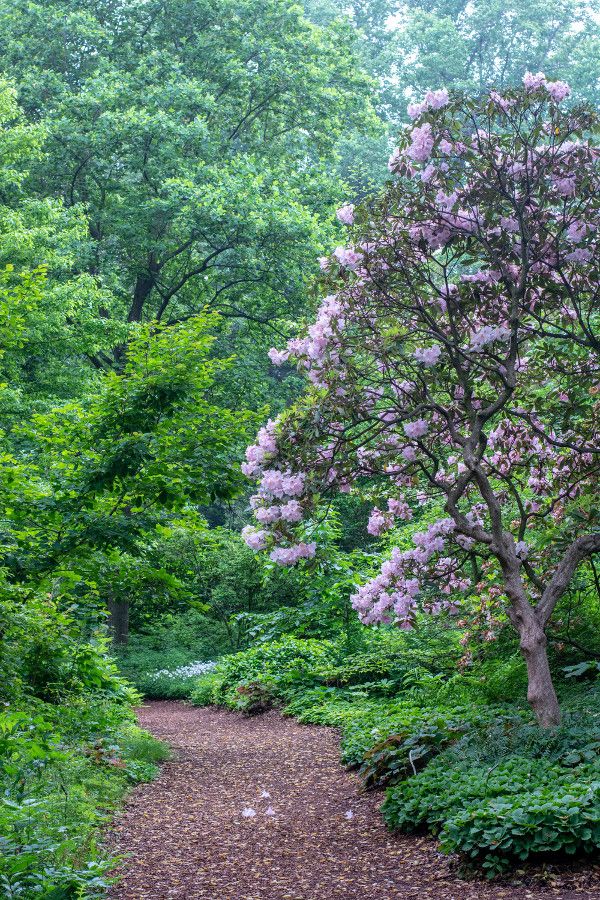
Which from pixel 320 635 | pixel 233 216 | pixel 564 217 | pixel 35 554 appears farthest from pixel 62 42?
pixel 564 217

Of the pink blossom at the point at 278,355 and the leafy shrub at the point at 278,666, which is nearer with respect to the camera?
the pink blossom at the point at 278,355

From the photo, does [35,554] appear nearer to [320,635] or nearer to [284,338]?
[320,635]

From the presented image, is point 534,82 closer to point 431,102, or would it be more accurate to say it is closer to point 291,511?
point 431,102

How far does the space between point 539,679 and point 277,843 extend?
72.2 inches

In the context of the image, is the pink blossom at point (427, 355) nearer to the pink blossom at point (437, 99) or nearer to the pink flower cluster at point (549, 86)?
the pink blossom at point (437, 99)

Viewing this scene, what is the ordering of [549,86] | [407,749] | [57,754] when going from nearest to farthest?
[57,754], [549,86], [407,749]

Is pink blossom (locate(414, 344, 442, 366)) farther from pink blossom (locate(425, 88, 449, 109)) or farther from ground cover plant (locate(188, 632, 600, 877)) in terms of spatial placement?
ground cover plant (locate(188, 632, 600, 877))

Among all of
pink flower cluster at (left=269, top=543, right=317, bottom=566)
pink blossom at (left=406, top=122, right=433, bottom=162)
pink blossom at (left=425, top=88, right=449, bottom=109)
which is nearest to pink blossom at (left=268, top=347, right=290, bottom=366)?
pink flower cluster at (left=269, top=543, right=317, bottom=566)

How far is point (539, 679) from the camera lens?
5117 mm

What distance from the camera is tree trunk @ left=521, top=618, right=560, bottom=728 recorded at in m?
5.07

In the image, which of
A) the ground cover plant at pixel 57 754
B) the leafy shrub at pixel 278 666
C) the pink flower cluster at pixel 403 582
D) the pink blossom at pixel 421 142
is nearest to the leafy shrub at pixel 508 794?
the pink flower cluster at pixel 403 582

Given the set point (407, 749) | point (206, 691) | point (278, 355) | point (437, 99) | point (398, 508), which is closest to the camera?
point (437, 99)

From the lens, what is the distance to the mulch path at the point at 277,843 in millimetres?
4168

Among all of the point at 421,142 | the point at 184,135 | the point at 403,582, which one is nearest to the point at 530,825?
the point at 403,582
